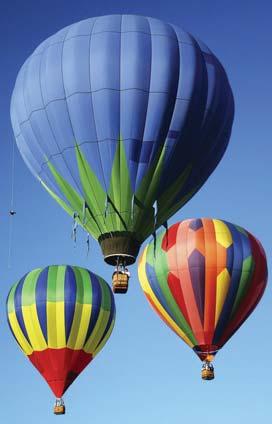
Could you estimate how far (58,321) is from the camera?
31141mm

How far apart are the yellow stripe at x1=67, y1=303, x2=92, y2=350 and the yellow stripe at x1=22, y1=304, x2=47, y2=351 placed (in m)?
0.76

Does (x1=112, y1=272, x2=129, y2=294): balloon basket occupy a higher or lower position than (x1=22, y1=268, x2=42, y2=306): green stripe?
Result: lower

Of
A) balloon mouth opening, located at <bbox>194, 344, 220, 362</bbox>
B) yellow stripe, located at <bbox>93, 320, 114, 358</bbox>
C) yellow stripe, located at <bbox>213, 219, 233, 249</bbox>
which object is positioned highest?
yellow stripe, located at <bbox>213, 219, 233, 249</bbox>

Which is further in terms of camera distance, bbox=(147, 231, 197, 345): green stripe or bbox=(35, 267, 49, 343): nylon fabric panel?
bbox=(35, 267, 49, 343): nylon fabric panel

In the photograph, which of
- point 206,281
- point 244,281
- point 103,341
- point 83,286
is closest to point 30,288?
point 83,286

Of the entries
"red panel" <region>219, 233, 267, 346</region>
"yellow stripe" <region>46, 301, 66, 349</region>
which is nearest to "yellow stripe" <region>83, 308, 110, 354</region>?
"yellow stripe" <region>46, 301, 66, 349</region>

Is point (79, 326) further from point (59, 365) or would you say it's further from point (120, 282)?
point (120, 282)

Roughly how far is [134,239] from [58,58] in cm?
393

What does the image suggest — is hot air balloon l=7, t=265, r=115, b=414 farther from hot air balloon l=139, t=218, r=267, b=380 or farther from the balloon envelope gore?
the balloon envelope gore

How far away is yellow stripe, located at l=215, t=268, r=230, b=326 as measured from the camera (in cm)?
3041

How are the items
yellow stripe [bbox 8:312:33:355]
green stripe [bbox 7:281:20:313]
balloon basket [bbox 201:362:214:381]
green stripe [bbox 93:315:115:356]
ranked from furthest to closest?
green stripe [bbox 93:315:115:356] → green stripe [bbox 7:281:20:313] → yellow stripe [bbox 8:312:33:355] → balloon basket [bbox 201:362:214:381]

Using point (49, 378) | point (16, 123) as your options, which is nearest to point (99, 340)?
point (49, 378)

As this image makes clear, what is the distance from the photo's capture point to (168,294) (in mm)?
30844

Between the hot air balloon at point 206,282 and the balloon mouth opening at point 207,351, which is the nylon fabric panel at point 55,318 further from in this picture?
the balloon mouth opening at point 207,351
